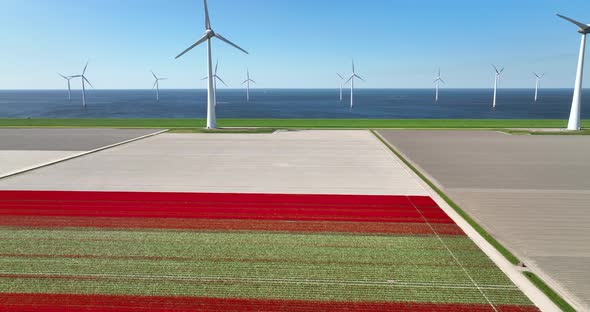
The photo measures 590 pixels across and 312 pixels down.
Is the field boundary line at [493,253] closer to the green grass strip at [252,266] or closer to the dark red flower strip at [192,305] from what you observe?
the green grass strip at [252,266]

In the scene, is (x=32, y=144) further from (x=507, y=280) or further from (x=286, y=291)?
(x=507, y=280)

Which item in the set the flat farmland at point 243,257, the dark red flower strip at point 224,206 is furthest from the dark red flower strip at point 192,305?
the dark red flower strip at point 224,206

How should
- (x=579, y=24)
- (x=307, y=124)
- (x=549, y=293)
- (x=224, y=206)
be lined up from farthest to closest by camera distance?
(x=307, y=124)
(x=579, y=24)
(x=224, y=206)
(x=549, y=293)

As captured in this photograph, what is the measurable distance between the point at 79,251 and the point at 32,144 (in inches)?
1143

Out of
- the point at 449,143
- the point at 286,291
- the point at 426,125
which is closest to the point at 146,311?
the point at 286,291

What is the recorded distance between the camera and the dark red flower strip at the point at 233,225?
15195 millimetres

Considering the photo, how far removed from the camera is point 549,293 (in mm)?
10391

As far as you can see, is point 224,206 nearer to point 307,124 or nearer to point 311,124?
point 307,124

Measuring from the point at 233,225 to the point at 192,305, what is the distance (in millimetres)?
5768

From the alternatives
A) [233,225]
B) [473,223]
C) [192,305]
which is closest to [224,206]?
[233,225]

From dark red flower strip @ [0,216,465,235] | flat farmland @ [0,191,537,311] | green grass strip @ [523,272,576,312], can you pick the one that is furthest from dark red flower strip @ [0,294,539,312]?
dark red flower strip @ [0,216,465,235]

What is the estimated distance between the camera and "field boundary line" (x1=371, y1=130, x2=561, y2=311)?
10156mm

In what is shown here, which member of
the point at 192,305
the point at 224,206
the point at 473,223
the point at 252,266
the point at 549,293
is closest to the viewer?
the point at 192,305

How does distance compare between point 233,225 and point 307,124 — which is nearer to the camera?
point 233,225
